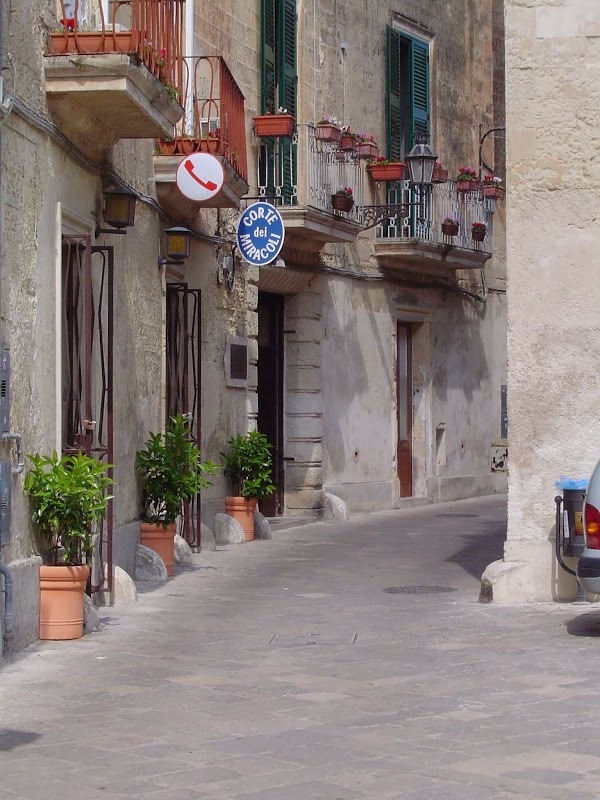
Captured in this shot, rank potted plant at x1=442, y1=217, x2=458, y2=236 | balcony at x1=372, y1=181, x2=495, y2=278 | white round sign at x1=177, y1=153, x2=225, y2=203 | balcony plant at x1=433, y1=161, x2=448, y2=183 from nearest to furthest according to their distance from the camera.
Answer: white round sign at x1=177, y1=153, x2=225, y2=203 < balcony plant at x1=433, y1=161, x2=448, y2=183 < balcony at x1=372, y1=181, x2=495, y2=278 < potted plant at x1=442, y1=217, x2=458, y2=236

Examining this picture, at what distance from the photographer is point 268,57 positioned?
57.0 ft

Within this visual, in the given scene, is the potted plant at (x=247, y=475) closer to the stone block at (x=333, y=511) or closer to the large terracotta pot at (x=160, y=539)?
the stone block at (x=333, y=511)

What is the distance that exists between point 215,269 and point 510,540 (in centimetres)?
624

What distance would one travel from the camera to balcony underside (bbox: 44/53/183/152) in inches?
381

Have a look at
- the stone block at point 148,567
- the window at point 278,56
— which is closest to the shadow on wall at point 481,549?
the stone block at point 148,567

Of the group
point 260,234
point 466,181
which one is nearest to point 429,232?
point 466,181

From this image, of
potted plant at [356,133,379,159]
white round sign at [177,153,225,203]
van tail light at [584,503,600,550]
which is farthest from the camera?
potted plant at [356,133,379,159]

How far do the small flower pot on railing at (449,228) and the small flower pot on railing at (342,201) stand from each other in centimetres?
329

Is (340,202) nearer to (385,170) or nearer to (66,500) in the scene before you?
(385,170)

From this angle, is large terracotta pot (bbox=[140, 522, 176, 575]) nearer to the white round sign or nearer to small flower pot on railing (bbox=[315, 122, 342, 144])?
the white round sign

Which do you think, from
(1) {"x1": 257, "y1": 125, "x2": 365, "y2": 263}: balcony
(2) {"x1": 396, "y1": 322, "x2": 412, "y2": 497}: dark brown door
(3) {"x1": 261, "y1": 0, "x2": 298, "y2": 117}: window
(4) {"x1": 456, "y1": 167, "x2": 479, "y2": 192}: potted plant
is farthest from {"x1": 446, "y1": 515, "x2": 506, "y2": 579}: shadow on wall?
(4) {"x1": 456, "y1": 167, "x2": 479, "y2": 192}: potted plant

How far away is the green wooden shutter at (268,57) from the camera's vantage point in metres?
17.2

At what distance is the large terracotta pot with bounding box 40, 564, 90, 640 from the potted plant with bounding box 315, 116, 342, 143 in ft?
31.0

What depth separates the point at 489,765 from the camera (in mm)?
5766
